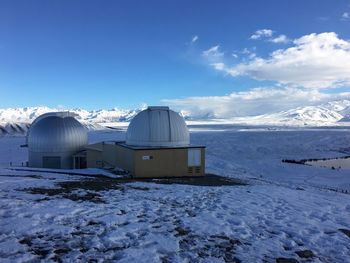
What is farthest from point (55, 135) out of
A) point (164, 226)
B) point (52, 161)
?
point (164, 226)

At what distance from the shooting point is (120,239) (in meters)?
8.77

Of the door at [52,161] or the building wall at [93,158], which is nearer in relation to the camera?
the building wall at [93,158]

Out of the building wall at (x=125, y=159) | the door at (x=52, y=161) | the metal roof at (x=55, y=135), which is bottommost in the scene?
the door at (x=52, y=161)

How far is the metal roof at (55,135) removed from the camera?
3234cm

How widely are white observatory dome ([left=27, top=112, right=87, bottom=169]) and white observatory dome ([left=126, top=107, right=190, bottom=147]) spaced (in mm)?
8402

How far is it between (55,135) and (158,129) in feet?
37.8

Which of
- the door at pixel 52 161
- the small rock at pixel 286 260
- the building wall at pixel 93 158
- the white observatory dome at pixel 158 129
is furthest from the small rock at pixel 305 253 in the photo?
the door at pixel 52 161

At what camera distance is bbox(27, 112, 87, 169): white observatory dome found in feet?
106

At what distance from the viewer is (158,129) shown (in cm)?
2616

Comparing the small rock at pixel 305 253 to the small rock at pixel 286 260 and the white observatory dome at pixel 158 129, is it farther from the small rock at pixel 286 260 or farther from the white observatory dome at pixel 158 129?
the white observatory dome at pixel 158 129

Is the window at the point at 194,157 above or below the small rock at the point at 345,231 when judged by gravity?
above

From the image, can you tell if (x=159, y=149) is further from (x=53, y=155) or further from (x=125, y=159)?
(x=53, y=155)

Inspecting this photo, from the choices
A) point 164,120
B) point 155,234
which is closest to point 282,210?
point 155,234

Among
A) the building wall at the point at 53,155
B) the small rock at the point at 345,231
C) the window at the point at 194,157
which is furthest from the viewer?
the building wall at the point at 53,155
